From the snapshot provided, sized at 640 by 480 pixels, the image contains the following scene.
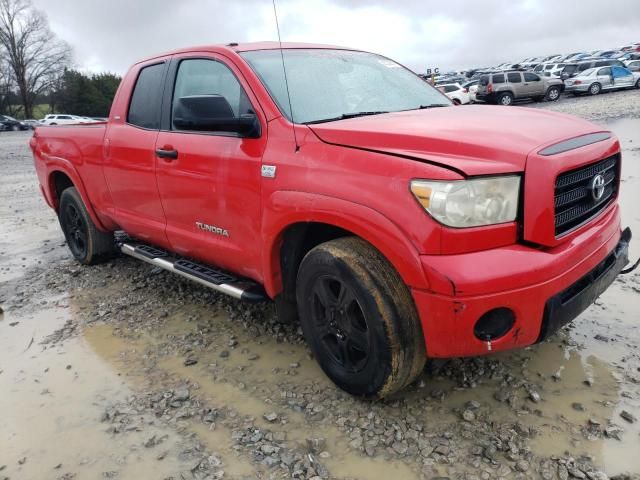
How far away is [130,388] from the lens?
3219 mm

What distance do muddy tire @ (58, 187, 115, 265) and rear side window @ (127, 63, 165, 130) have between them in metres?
1.37

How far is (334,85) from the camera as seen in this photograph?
11.0 feet

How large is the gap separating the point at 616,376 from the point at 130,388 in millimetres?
2738

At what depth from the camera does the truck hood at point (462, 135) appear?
7.65 feet

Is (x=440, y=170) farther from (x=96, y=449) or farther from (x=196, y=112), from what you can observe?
(x=96, y=449)

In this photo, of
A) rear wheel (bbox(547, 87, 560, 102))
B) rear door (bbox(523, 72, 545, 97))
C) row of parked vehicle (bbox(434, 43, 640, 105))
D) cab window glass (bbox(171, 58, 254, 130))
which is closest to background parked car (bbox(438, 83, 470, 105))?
row of parked vehicle (bbox(434, 43, 640, 105))

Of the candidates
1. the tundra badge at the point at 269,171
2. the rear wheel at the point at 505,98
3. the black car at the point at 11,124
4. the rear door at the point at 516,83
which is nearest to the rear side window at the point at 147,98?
the tundra badge at the point at 269,171

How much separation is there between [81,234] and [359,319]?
3.74 meters

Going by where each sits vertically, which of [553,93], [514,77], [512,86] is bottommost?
[553,93]

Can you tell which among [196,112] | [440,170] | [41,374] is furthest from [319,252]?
[41,374]

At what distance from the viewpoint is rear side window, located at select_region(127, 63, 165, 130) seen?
3.97 meters

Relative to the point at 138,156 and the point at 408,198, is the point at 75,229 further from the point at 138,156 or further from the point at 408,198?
the point at 408,198

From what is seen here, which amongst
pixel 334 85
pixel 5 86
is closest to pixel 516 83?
pixel 334 85

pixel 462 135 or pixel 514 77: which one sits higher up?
pixel 462 135
